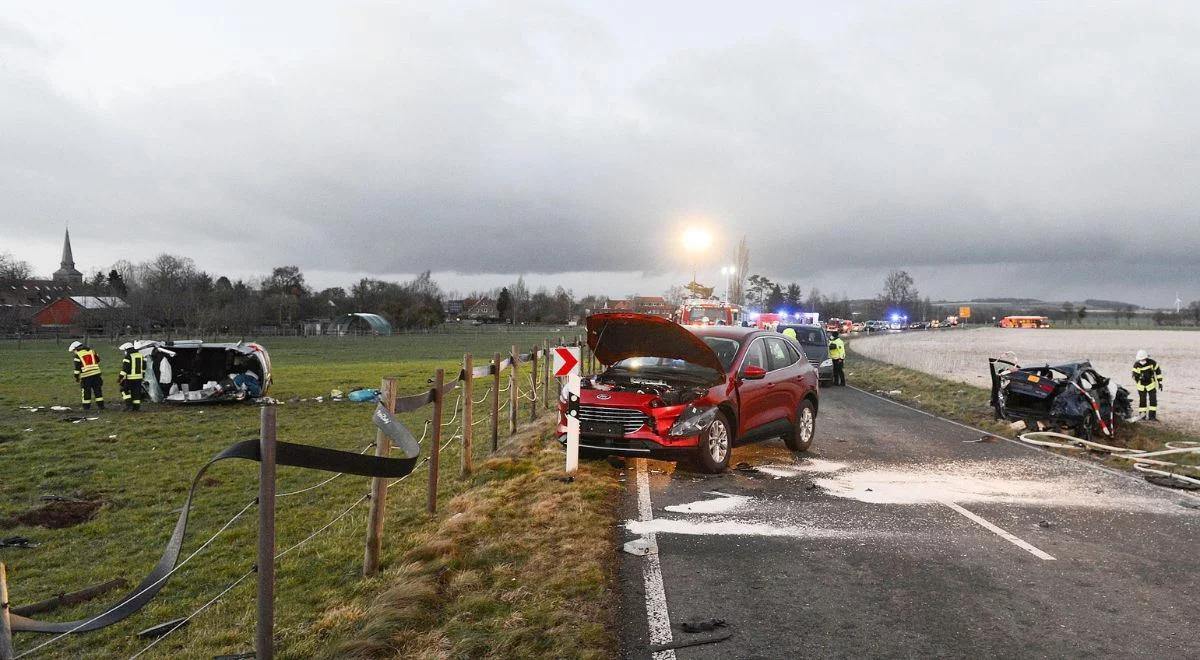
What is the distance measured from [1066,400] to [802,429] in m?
4.74

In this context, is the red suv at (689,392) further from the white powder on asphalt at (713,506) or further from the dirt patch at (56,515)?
the dirt patch at (56,515)

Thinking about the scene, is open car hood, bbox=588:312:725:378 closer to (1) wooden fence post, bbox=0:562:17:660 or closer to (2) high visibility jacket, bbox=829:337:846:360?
(1) wooden fence post, bbox=0:562:17:660

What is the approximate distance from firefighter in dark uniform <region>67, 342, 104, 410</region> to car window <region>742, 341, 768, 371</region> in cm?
1422

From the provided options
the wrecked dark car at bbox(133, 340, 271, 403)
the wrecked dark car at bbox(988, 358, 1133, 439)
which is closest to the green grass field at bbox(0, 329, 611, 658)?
the wrecked dark car at bbox(133, 340, 271, 403)

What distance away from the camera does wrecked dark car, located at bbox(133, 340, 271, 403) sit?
1725cm

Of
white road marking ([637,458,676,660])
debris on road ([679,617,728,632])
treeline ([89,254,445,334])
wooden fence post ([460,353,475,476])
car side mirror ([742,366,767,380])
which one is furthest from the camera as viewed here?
treeline ([89,254,445,334])

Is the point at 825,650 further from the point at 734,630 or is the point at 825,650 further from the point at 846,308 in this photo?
the point at 846,308

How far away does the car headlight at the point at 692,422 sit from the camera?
831 cm

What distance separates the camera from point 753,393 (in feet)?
30.6

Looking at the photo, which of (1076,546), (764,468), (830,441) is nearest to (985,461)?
(830,441)

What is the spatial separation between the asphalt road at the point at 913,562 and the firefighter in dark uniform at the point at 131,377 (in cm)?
1225

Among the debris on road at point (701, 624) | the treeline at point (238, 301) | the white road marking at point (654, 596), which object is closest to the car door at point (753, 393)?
the white road marking at point (654, 596)

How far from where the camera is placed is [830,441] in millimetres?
11469

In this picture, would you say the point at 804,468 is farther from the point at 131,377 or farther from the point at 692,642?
the point at 131,377
